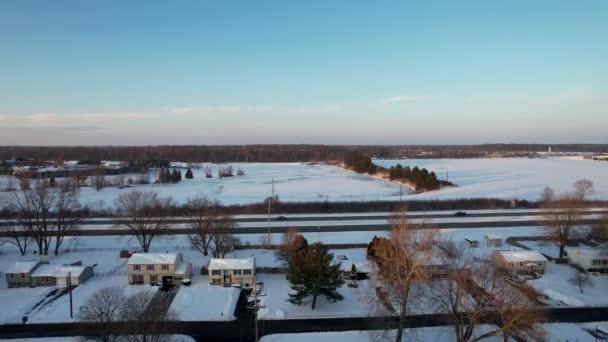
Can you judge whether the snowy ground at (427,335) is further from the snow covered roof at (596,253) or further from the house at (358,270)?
the snow covered roof at (596,253)

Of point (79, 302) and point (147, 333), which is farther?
point (79, 302)

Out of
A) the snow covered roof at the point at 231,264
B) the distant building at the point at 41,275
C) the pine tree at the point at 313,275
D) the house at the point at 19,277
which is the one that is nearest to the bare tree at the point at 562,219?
the pine tree at the point at 313,275

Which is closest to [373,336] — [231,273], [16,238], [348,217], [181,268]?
[231,273]

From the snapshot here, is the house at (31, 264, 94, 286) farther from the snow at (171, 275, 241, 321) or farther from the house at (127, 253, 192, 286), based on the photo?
the snow at (171, 275, 241, 321)

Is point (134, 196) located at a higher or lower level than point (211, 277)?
higher

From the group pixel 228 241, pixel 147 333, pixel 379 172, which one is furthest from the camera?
pixel 379 172

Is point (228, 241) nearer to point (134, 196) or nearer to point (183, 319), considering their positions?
point (183, 319)

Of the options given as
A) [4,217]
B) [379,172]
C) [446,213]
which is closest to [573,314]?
[446,213]
